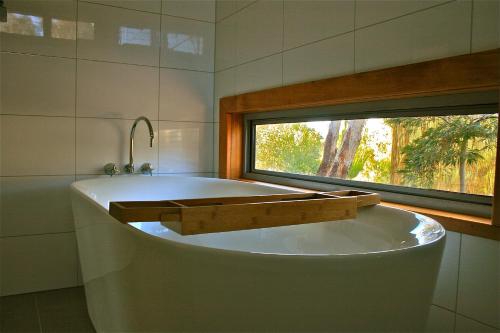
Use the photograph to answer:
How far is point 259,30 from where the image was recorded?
8.32ft

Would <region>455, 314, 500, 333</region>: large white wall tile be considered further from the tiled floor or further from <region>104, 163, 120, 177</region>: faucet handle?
<region>104, 163, 120, 177</region>: faucet handle

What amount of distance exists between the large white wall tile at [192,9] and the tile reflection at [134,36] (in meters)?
0.20

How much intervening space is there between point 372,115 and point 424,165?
1.16 ft

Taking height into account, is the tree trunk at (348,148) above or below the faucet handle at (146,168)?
above

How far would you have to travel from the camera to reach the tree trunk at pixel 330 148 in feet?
7.28

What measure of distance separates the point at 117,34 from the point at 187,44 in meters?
0.46

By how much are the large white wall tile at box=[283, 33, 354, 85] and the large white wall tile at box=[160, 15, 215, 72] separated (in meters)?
0.86

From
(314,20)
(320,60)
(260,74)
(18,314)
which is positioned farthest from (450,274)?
(18,314)

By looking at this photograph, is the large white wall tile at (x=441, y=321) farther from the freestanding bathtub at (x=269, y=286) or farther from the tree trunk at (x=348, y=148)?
the tree trunk at (x=348, y=148)

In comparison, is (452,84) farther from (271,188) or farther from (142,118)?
(142,118)

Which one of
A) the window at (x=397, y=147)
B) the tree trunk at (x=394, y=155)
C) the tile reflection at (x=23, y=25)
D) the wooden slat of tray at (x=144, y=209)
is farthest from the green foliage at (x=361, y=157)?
the tile reflection at (x=23, y=25)

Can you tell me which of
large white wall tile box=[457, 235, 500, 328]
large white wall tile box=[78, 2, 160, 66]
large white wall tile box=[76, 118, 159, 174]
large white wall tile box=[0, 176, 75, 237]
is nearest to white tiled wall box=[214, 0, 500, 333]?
large white wall tile box=[457, 235, 500, 328]

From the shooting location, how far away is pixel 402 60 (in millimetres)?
1621

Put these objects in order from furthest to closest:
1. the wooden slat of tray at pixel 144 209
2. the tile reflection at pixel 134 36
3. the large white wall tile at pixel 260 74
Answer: the tile reflection at pixel 134 36 < the large white wall tile at pixel 260 74 < the wooden slat of tray at pixel 144 209
